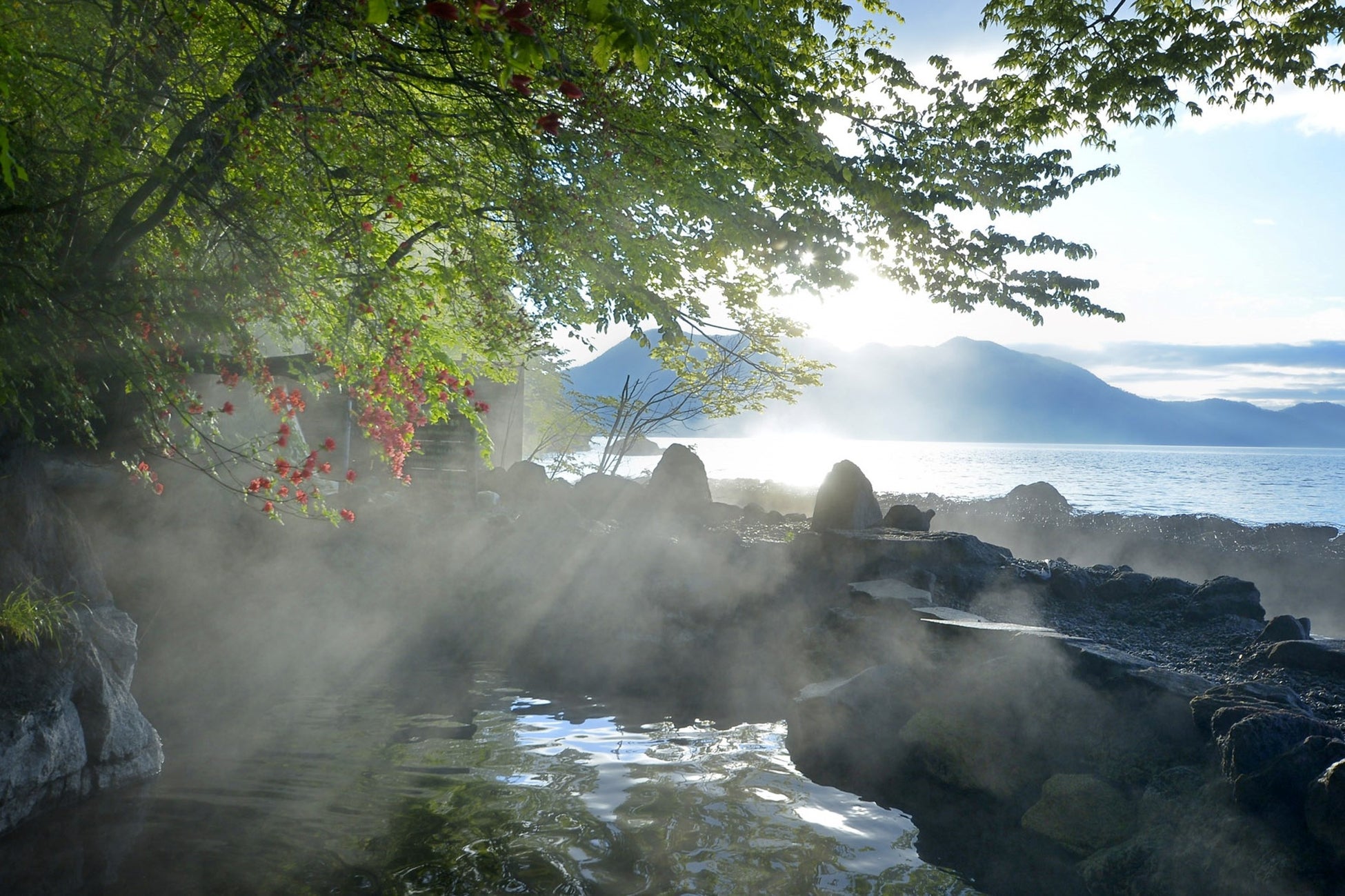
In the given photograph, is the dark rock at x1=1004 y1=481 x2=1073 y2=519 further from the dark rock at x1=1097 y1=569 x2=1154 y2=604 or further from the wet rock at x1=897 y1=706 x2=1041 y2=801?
the wet rock at x1=897 y1=706 x2=1041 y2=801

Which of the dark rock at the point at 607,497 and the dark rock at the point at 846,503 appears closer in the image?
the dark rock at the point at 846,503

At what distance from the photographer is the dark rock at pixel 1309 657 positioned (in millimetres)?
8180

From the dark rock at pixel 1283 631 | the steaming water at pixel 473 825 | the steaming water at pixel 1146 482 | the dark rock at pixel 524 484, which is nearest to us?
the steaming water at pixel 473 825

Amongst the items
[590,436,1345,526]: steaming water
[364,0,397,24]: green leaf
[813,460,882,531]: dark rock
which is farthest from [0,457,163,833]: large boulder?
[590,436,1345,526]: steaming water

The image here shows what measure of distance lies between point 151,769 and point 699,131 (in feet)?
25.6

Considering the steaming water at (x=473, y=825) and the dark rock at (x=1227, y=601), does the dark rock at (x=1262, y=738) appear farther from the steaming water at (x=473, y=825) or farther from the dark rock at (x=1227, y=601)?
the dark rock at (x=1227, y=601)

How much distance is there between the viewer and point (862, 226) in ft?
31.0

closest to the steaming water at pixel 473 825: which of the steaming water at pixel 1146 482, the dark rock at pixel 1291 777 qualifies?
the dark rock at pixel 1291 777

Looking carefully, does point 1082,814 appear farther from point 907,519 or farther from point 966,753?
point 907,519

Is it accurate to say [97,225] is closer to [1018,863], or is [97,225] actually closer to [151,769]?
[151,769]

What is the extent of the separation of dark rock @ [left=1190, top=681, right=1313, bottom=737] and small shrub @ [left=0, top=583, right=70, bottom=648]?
32.6 ft

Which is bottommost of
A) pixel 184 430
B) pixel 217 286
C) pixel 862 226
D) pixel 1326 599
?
pixel 1326 599

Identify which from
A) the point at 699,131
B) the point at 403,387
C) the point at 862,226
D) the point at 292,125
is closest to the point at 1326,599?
the point at 862,226

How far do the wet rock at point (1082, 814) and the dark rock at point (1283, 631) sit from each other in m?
4.40
